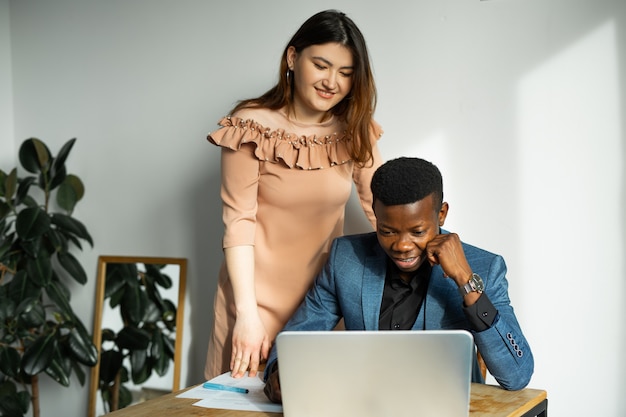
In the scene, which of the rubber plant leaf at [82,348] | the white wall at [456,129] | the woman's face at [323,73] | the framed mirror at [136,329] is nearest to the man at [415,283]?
the woman's face at [323,73]

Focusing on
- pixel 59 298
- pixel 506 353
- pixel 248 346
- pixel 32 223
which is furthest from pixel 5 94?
pixel 506 353

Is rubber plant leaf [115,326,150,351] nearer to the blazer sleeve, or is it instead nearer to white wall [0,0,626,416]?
white wall [0,0,626,416]

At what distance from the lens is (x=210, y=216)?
312 cm

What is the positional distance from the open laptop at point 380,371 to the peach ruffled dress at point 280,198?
0.75m

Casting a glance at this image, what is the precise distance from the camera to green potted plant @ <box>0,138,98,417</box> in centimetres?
312

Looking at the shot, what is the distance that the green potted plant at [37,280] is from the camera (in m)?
3.12

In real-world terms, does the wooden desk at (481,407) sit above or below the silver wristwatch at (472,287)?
below

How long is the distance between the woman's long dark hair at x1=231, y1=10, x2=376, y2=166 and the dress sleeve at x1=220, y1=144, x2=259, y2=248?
0.56 ft

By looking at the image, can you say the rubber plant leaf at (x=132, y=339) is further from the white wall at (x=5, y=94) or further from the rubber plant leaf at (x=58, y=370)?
the white wall at (x=5, y=94)

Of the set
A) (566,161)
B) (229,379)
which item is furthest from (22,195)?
(566,161)

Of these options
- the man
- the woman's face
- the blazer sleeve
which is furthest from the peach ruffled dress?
the blazer sleeve

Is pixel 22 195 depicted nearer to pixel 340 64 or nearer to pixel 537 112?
pixel 340 64

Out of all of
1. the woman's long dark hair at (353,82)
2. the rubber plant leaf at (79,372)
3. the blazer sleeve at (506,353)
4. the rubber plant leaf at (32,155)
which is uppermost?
the woman's long dark hair at (353,82)

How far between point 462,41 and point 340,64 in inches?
22.5
